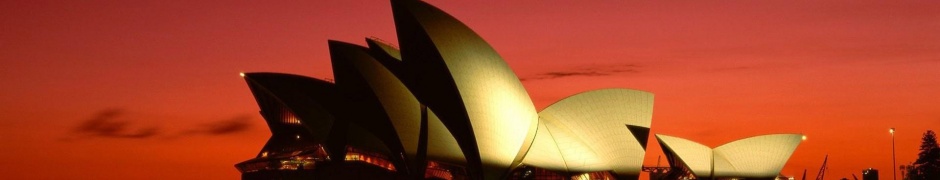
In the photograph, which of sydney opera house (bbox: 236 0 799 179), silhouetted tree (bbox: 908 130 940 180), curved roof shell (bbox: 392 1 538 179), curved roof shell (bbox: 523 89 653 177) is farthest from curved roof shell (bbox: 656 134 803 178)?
silhouetted tree (bbox: 908 130 940 180)

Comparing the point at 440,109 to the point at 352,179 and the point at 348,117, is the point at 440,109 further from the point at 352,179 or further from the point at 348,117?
the point at 352,179

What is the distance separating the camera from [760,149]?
7394 centimetres

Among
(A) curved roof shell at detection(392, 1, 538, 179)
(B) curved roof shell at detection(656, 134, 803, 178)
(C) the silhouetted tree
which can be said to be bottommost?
(A) curved roof shell at detection(392, 1, 538, 179)

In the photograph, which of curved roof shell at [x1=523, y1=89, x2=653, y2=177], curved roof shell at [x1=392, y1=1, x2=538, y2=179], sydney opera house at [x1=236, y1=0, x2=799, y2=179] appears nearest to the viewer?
curved roof shell at [x1=392, y1=1, x2=538, y2=179]

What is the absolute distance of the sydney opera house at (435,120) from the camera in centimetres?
4481

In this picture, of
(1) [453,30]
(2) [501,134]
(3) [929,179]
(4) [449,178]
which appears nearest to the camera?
(1) [453,30]

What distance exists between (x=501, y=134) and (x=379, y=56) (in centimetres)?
618

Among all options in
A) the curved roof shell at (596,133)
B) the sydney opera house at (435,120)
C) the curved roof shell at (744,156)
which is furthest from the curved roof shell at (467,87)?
the curved roof shell at (744,156)

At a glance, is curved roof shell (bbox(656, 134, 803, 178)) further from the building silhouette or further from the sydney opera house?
the building silhouette

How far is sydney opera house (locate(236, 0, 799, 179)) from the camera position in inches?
1764

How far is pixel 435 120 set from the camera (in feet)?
159

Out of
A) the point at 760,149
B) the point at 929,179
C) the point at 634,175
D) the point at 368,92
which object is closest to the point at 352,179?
the point at 368,92

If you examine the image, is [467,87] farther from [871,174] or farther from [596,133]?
[871,174]

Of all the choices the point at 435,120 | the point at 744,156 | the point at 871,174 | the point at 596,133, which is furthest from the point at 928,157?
the point at 435,120
